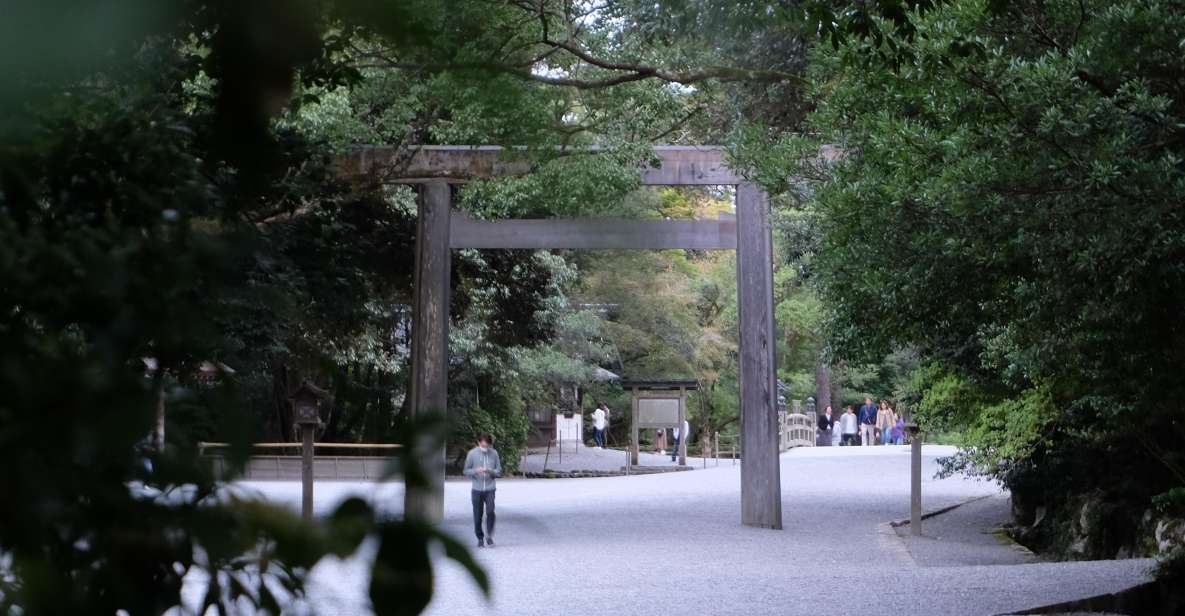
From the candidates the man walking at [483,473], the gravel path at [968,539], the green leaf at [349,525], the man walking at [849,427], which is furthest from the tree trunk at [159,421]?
the man walking at [849,427]

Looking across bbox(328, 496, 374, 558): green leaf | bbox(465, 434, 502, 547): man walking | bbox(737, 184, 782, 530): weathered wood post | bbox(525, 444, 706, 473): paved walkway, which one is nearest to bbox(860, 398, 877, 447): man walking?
bbox(525, 444, 706, 473): paved walkway

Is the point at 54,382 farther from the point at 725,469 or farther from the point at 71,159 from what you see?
the point at 725,469

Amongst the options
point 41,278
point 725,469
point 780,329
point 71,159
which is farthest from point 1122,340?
point 780,329

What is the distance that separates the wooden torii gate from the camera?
51.2 feet

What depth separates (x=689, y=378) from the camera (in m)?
37.4

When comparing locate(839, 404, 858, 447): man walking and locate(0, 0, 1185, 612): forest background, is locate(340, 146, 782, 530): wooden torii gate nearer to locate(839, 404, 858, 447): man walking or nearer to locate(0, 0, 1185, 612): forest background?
locate(0, 0, 1185, 612): forest background

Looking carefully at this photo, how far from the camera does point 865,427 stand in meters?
43.6

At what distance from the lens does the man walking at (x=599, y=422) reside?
40.2 m

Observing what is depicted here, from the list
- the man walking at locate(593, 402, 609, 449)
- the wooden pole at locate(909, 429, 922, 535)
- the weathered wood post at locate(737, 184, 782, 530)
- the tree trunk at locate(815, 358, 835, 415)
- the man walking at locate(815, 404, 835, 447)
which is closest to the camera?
the wooden pole at locate(909, 429, 922, 535)

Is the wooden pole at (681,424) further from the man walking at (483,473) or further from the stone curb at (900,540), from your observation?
the man walking at (483,473)

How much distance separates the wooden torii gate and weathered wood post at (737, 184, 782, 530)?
1 centimetres

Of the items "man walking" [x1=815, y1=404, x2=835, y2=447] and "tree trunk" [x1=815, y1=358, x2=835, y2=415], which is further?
"tree trunk" [x1=815, y1=358, x2=835, y2=415]

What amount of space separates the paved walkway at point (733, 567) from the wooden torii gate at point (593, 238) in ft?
5.16

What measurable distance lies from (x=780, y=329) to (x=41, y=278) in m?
41.4
